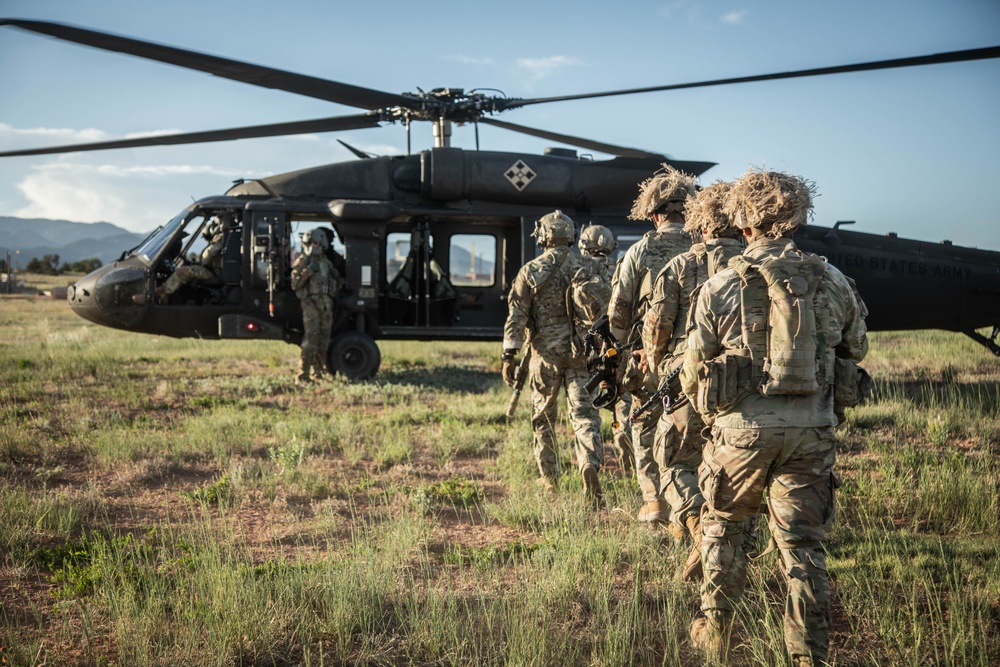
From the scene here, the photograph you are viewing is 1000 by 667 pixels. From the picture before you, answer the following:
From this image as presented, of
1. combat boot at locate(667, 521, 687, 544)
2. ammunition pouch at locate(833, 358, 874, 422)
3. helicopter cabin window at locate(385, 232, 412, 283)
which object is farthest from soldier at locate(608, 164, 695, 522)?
helicopter cabin window at locate(385, 232, 412, 283)

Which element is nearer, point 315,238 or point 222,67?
point 222,67

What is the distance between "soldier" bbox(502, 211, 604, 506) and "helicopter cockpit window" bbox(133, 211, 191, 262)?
6192 millimetres

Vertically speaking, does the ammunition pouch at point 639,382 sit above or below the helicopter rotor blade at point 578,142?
below

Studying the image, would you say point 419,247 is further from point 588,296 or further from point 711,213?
point 711,213

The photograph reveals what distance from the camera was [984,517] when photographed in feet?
15.0

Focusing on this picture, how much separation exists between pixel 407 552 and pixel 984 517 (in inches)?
133

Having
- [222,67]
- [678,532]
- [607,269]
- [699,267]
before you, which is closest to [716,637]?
[678,532]

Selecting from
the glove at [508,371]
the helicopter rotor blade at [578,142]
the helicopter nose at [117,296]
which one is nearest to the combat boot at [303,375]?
the helicopter nose at [117,296]

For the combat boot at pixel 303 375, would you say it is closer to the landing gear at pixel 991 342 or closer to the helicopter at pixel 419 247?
the helicopter at pixel 419 247

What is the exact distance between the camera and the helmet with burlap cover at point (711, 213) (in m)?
3.66

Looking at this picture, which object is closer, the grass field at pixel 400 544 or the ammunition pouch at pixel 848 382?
the ammunition pouch at pixel 848 382

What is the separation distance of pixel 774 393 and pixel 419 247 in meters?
8.03

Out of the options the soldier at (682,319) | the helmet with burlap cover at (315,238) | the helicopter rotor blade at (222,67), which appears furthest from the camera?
A: the helmet with burlap cover at (315,238)

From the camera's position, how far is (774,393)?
8.96 ft
